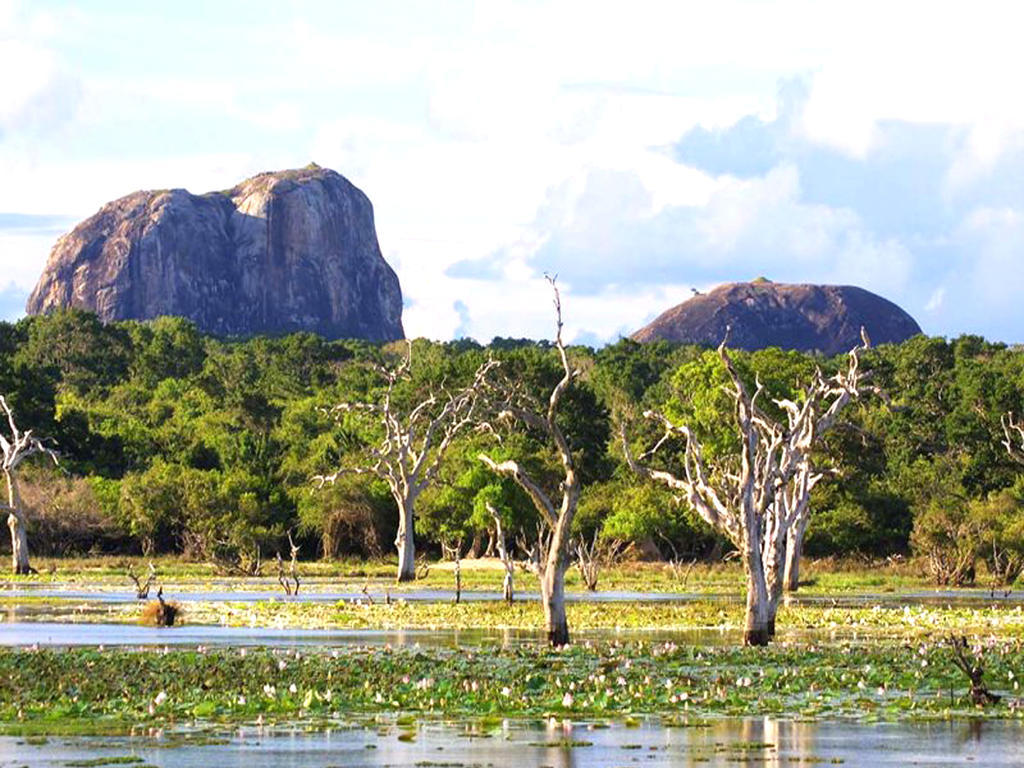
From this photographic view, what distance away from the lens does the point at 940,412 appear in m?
102

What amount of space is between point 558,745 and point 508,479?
66.3 m

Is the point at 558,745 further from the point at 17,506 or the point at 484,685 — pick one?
the point at 17,506

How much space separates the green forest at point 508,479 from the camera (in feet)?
275

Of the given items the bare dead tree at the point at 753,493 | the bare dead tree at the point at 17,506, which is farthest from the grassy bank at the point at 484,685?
the bare dead tree at the point at 17,506

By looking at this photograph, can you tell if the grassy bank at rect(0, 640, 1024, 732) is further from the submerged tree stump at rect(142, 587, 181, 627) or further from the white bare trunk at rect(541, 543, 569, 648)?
the submerged tree stump at rect(142, 587, 181, 627)

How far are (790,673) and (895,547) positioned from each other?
192 feet

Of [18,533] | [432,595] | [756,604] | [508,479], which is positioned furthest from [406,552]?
[756,604]

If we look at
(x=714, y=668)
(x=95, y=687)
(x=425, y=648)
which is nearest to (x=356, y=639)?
(x=425, y=648)

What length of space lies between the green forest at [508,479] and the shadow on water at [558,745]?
162 feet

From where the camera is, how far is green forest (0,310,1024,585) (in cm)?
8394

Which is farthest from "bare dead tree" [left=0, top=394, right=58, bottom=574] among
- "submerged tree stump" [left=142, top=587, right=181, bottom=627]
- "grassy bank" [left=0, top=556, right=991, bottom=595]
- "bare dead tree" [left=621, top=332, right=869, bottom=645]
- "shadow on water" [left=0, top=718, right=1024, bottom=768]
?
"shadow on water" [left=0, top=718, right=1024, bottom=768]

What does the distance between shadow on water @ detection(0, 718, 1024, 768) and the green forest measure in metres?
49.4

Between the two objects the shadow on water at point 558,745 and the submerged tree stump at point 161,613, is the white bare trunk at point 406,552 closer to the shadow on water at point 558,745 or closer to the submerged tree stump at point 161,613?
the submerged tree stump at point 161,613

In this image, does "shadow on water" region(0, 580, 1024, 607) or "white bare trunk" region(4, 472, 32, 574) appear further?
"white bare trunk" region(4, 472, 32, 574)
